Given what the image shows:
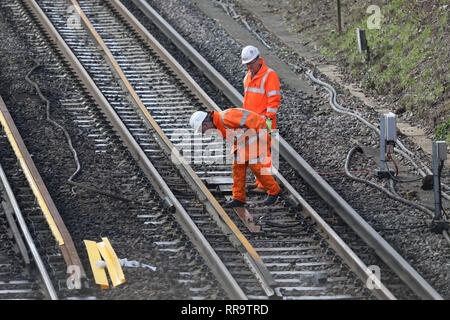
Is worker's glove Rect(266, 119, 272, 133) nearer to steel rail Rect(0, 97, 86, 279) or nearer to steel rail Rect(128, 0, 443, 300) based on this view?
steel rail Rect(128, 0, 443, 300)

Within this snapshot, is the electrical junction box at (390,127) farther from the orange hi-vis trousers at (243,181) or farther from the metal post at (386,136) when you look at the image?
the orange hi-vis trousers at (243,181)

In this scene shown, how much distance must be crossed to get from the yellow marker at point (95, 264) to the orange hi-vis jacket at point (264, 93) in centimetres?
298

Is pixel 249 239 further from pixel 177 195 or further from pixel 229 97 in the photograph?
pixel 229 97

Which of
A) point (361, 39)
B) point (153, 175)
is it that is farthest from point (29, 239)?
point (361, 39)

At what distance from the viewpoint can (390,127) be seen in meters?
10.7

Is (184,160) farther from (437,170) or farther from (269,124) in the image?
(437,170)

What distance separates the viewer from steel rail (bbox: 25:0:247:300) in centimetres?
824

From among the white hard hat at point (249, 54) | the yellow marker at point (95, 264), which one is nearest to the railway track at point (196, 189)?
the yellow marker at point (95, 264)

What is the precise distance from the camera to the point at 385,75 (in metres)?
14.4

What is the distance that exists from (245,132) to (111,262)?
254 centimetres

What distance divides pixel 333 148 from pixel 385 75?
10.2ft

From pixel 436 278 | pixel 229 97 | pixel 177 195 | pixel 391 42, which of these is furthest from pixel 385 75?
pixel 436 278

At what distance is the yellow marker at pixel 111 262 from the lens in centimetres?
816
